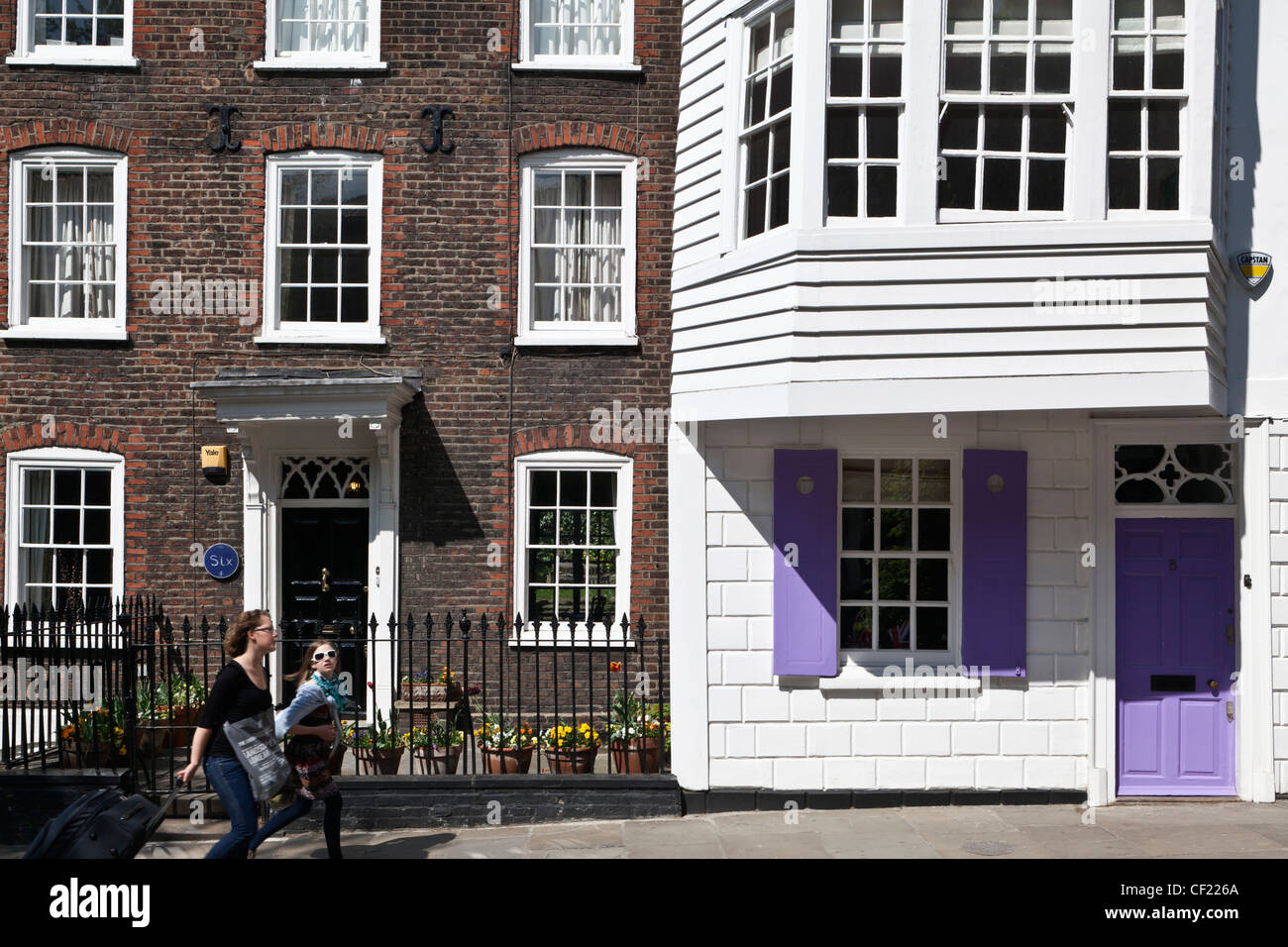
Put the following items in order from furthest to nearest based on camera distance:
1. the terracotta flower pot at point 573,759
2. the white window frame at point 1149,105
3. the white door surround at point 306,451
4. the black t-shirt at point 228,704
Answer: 1. the white door surround at point 306,451
2. the terracotta flower pot at point 573,759
3. the white window frame at point 1149,105
4. the black t-shirt at point 228,704

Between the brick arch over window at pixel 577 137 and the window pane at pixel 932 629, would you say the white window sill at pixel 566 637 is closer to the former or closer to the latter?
the window pane at pixel 932 629

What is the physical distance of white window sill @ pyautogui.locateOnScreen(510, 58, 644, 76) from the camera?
40.7 feet

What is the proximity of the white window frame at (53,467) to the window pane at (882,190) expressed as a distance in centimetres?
787

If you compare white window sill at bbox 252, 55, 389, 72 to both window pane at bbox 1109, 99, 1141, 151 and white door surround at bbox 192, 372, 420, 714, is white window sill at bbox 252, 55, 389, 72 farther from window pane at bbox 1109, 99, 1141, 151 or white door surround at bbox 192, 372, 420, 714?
window pane at bbox 1109, 99, 1141, 151

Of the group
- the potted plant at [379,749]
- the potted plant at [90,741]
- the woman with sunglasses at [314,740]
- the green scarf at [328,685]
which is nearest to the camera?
the woman with sunglasses at [314,740]

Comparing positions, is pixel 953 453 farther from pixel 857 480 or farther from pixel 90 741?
pixel 90 741

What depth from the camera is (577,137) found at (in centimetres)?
1245

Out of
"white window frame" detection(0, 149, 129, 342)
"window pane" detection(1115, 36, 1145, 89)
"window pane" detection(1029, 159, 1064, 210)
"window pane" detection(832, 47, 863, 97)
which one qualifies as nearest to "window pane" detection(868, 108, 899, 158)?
"window pane" detection(832, 47, 863, 97)

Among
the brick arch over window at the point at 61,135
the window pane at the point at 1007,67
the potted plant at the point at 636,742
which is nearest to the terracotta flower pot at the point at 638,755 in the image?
the potted plant at the point at 636,742

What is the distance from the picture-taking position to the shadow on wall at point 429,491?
1243cm

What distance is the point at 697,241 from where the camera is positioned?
10734 mm
